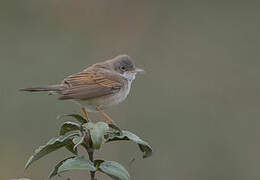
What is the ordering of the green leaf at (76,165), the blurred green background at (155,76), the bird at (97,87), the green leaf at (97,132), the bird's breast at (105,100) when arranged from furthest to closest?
the blurred green background at (155,76) < the bird's breast at (105,100) < the bird at (97,87) < the green leaf at (97,132) < the green leaf at (76,165)

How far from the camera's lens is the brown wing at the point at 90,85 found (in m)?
4.14

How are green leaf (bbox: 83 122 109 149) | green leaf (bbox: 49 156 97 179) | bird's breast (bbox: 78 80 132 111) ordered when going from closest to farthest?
green leaf (bbox: 49 156 97 179) → green leaf (bbox: 83 122 109 149) → bird's breast (bbox: 78 80 132 111)

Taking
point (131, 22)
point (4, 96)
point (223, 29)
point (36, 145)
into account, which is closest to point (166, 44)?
point (131, 22)

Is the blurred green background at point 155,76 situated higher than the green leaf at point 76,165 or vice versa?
the blurred green background at point 155,76

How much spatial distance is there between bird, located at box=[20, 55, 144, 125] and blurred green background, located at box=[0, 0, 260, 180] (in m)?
1.67

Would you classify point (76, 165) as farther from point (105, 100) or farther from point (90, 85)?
point (105, 100)

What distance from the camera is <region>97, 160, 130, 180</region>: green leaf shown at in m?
2.38

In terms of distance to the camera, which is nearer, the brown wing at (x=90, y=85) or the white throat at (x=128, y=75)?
the brown wing at (x=90, y=85)

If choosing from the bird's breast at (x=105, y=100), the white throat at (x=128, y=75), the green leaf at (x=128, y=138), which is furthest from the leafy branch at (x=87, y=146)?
the white throat at (x=128, y=75)

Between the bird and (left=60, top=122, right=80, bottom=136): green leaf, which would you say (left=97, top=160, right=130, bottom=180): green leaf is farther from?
the bird

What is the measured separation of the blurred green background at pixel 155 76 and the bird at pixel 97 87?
1.67 metres

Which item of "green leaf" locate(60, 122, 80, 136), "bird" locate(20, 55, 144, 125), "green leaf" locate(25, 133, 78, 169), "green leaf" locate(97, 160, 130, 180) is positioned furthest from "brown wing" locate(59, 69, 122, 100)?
"green leaf" locate(97, 160, 130, 180)

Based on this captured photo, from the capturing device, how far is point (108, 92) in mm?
4590

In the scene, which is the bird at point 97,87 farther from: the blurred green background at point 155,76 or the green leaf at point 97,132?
the blurred green background at point 155,76
